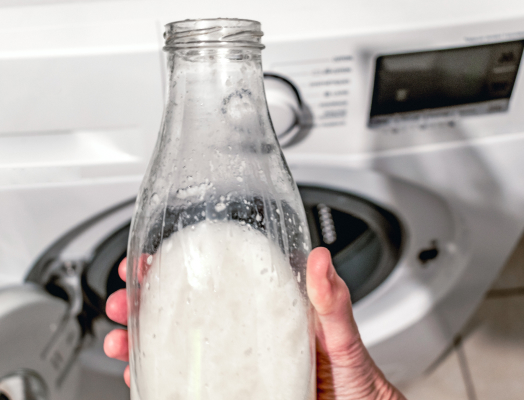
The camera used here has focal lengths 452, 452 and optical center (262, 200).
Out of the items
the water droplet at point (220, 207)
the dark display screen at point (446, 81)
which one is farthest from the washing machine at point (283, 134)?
the water droplet at point (220, 207)

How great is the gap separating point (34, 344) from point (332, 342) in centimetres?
34

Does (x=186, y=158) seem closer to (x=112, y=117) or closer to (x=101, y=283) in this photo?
(x=112, y=117)

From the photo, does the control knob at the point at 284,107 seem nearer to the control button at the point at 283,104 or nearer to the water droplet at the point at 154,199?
the control button at the point at 283,104

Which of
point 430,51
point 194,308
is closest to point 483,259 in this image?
point 430,51

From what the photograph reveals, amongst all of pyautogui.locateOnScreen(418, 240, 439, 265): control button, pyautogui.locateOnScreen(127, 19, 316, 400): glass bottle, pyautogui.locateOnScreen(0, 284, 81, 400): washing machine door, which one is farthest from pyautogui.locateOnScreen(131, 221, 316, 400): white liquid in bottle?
pyautogui.locateOnScreen(418, 240, 439, 265): control button

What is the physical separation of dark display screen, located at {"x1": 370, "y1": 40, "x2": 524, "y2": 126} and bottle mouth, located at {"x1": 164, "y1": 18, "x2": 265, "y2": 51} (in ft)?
0.56

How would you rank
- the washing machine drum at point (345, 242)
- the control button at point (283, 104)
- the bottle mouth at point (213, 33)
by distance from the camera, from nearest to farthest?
the bottle mouth at point (213, 33), the control button at point (283, 104), the washing machine drum at point (345, 242)

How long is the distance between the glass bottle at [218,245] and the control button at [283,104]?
7cm

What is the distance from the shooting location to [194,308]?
1.01ft

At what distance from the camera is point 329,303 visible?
0.37m

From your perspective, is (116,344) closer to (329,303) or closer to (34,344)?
(34,344)

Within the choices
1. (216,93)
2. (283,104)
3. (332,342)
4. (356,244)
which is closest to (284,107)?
(283,104)

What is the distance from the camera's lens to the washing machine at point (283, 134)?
383mm

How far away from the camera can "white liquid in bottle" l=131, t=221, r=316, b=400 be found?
304mm
